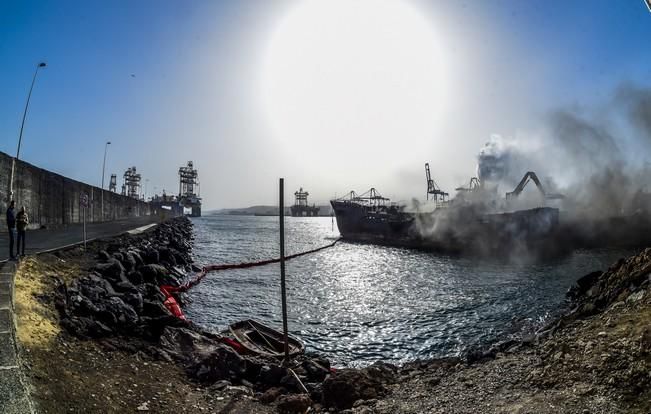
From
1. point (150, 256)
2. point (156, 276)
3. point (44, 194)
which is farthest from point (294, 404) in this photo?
point (44, 194)

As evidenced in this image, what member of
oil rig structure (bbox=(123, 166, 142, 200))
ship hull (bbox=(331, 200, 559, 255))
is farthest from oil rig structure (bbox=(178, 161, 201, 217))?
ship hull (bbox=(331, 200, 559, 255))

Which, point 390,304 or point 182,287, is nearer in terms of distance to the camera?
point 182,287

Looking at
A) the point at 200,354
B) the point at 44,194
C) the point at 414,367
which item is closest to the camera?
the point at 200,354

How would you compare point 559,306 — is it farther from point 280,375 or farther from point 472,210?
point 472,210

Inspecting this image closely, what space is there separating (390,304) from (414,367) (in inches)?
348

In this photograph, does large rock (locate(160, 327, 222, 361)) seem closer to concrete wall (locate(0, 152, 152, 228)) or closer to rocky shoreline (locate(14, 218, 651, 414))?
rocky shoreline (locate(14, 218, 651, 414))

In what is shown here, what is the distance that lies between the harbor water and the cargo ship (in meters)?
11.4

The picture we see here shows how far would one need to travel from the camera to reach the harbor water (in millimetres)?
12742

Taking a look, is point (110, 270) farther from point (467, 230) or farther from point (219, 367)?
point (467, 230)

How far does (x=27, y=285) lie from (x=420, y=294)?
18.8 meters

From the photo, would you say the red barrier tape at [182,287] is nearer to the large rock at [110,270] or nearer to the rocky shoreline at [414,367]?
the large rock at [110,270]

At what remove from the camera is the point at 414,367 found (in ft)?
32.5

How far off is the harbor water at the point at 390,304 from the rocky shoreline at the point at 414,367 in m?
2.79

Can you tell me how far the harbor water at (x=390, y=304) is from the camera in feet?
41.8
